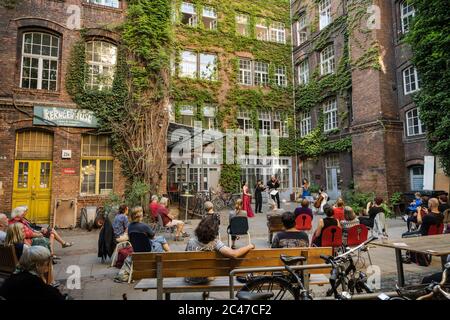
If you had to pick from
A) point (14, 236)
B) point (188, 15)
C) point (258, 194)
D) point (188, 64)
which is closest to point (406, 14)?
point (258, 194)

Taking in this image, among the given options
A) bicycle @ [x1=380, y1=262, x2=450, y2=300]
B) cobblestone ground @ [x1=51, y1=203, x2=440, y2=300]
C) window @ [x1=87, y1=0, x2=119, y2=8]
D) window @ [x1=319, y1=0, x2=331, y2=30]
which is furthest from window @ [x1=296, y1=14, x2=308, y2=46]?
bicycle @ [x1=380, y1=262, x2=450, y2=300]

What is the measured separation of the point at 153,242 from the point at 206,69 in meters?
15.9

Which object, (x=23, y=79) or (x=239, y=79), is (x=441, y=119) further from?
(x=23, y=79)

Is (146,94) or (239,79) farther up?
(239,79)

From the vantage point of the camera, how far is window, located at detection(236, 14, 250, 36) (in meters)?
20.6

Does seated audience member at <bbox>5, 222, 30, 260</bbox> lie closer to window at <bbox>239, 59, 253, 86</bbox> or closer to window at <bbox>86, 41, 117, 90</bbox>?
window at <bbox>86, 41, 117, 90</bbox>

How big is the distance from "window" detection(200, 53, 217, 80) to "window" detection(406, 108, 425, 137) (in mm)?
11704

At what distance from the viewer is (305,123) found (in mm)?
20938

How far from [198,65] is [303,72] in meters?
8.11

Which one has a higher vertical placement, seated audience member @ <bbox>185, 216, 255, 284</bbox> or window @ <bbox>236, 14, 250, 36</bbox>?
window @ <bbox>236, 14, 250, 36</bbox>

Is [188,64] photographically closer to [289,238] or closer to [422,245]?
[289,238]
